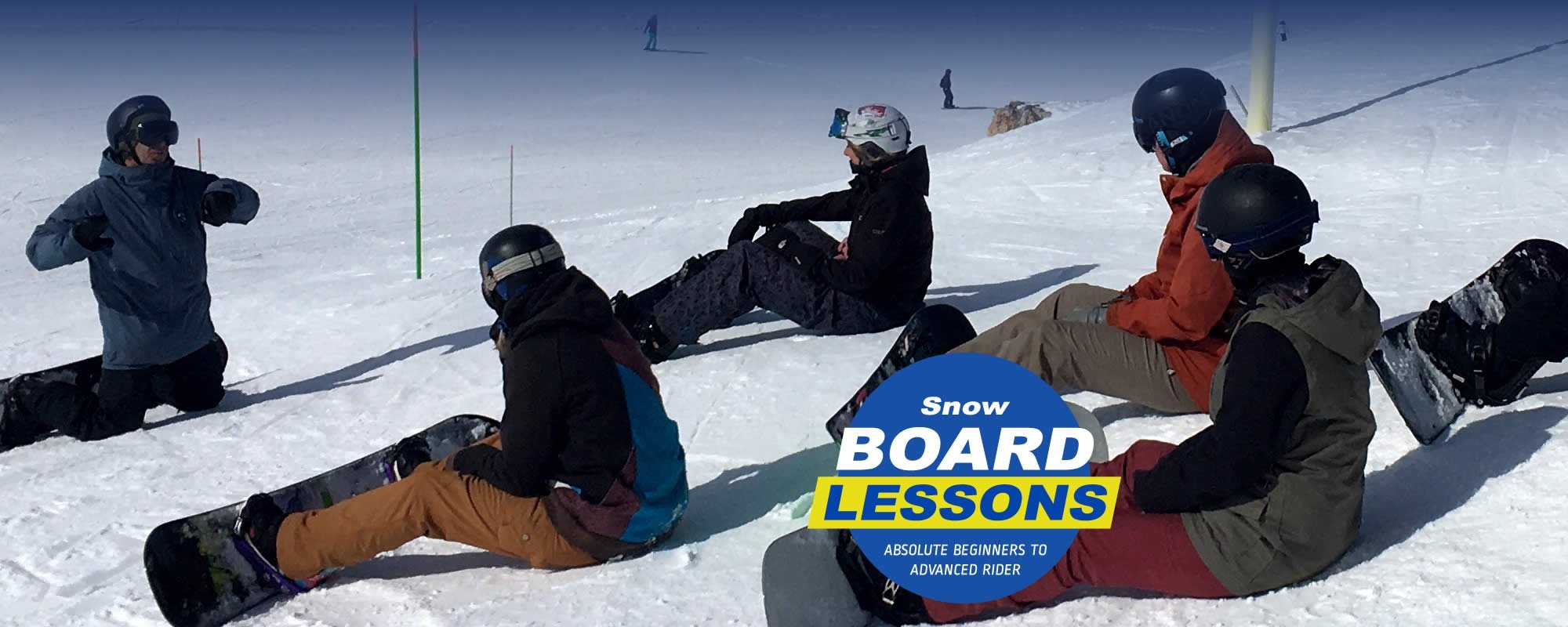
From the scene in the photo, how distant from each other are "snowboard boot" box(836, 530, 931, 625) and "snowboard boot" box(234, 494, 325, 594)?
1.50m

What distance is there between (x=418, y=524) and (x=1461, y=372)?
284cm

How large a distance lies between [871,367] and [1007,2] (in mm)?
47058

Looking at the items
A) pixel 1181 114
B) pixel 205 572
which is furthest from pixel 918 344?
pixel 205 572

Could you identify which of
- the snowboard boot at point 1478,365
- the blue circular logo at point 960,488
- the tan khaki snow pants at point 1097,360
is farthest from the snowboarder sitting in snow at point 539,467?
the snowboard boot at point 1478,365

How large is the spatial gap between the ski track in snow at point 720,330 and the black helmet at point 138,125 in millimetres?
1138

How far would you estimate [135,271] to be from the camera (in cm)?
580

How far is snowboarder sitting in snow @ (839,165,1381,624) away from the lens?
2.90 m

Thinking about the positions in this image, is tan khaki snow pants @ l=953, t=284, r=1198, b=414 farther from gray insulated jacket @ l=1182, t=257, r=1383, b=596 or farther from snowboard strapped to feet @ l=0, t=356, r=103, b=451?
snowboard strapped to feet @ l=0, t=356, r=103, b=451

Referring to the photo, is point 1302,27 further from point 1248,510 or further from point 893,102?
point 1248,510

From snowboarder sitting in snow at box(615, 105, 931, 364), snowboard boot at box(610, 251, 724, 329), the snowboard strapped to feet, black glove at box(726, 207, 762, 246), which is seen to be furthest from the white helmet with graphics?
the snowboard strapped to feet

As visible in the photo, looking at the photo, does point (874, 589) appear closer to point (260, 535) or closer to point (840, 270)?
point (260, 535)

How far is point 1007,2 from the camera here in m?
50.7

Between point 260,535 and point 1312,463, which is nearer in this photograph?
point 1312,463

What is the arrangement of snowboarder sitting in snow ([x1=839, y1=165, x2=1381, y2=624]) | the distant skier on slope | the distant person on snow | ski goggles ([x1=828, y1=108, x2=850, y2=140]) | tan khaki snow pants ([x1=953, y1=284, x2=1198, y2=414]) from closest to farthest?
1. snowboarder sitting in snow ([x1=839, y1=165, x2=1381, y2=624])
2. the distant skier on slope
3. tan khaki snow pants ([x1=953, y1=284, x2=1198, y2=414])
4. ski goggles ([x1=828, y1=108, x2=850, y2=140])
5. the distant person on snow
